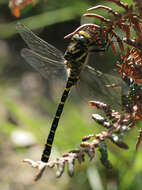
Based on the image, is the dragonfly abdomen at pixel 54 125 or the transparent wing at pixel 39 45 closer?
the dragonfly abdomen at pixel 54 125

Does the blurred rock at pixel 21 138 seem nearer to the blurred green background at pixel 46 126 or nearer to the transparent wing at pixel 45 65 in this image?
the blurred green background at pixel 46 126

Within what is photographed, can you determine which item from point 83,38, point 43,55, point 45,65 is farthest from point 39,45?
point 83,38

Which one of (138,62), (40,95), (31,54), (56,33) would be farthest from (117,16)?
(56,33)

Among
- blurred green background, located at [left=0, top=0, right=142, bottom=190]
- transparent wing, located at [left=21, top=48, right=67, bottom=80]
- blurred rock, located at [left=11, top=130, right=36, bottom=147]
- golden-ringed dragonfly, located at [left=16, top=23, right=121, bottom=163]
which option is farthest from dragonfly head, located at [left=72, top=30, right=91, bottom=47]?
blurred rock, located at [left=11, top=130, right=36, bottom=147]

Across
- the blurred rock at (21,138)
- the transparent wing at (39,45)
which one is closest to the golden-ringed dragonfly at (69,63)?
the transparent wing at (39,45)

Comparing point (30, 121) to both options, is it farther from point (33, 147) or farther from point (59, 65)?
point (59, 65)

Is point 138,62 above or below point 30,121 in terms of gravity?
above

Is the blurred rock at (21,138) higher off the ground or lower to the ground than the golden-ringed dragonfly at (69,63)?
lower

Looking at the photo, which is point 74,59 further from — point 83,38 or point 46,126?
point 46,126
